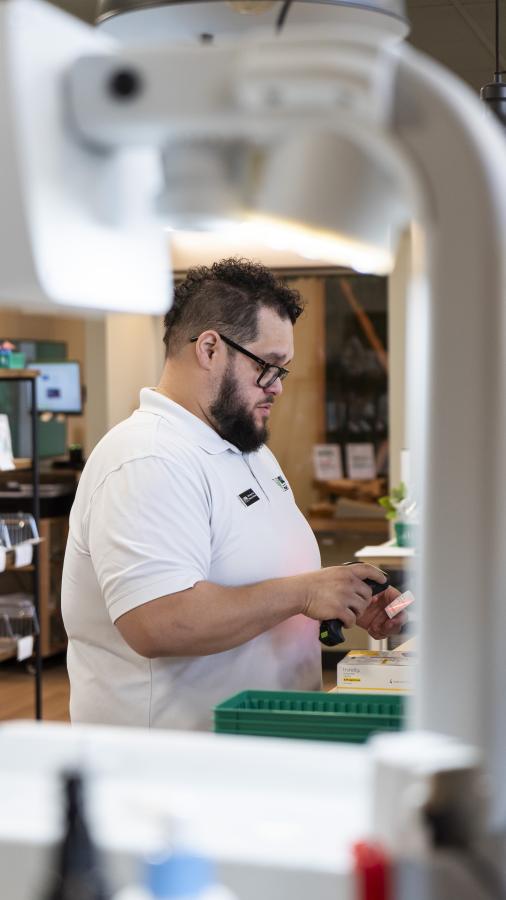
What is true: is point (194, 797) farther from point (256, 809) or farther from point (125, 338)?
point (125, 338)

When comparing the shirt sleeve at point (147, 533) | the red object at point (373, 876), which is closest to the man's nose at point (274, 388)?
the shirt sleeve at point (147, 533)

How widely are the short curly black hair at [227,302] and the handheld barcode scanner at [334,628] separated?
1.88 feet

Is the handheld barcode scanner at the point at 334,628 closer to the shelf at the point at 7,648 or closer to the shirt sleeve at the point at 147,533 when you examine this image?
the shirt sleeve at the point at 147,533

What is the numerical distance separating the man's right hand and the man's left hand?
265 millimetres

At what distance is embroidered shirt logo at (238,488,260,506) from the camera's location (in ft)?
A: 7.79

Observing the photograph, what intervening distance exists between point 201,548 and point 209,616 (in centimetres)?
14

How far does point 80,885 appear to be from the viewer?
76 centimetres

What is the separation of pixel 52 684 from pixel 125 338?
2.48m

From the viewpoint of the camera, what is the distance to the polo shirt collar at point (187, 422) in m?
2.37

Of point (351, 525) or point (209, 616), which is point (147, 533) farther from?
point (351, 525)

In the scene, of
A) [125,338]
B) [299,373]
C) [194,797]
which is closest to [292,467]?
[299,373]

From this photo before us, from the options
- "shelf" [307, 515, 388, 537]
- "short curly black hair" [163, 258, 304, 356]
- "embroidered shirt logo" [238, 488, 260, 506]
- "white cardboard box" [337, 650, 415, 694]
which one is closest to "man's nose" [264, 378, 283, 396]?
"short curly black hair" [163, 258, 304, 356]

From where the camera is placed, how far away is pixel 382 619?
100 inches

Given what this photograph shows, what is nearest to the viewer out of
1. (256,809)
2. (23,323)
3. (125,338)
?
(256,809)
